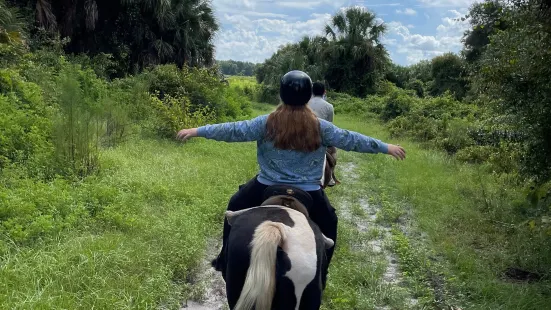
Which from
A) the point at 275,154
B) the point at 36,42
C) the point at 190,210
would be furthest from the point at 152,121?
the point at 275,154

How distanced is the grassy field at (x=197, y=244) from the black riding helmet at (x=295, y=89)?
6.67 ft

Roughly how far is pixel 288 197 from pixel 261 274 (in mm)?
776

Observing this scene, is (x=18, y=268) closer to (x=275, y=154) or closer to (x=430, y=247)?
(x=275, y=154)

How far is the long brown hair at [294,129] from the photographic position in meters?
3.09

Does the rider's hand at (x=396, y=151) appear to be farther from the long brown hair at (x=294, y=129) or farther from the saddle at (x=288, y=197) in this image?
the saddle at (x=288, y=197)

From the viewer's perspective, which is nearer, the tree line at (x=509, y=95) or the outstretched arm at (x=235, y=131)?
the outstretched arm at (x=235, y=131)

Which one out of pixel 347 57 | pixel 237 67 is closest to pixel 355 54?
pixel 347 57

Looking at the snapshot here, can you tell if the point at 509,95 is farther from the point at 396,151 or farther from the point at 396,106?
the point at 396,106

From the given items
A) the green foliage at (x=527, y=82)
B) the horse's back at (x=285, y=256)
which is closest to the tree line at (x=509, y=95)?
the green foliage at (x=527, y=82)

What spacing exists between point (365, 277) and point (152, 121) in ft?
28.3

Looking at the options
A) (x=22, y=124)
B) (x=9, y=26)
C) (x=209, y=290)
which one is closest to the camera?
(x=209, y=290)

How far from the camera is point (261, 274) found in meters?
2.35

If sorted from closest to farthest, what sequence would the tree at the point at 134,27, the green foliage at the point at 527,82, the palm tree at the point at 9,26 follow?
the green foliage at the point at 527,82 → the palm tree at the point at 9,26 → the tree at the point at 134,27

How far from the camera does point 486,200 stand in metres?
7.62
